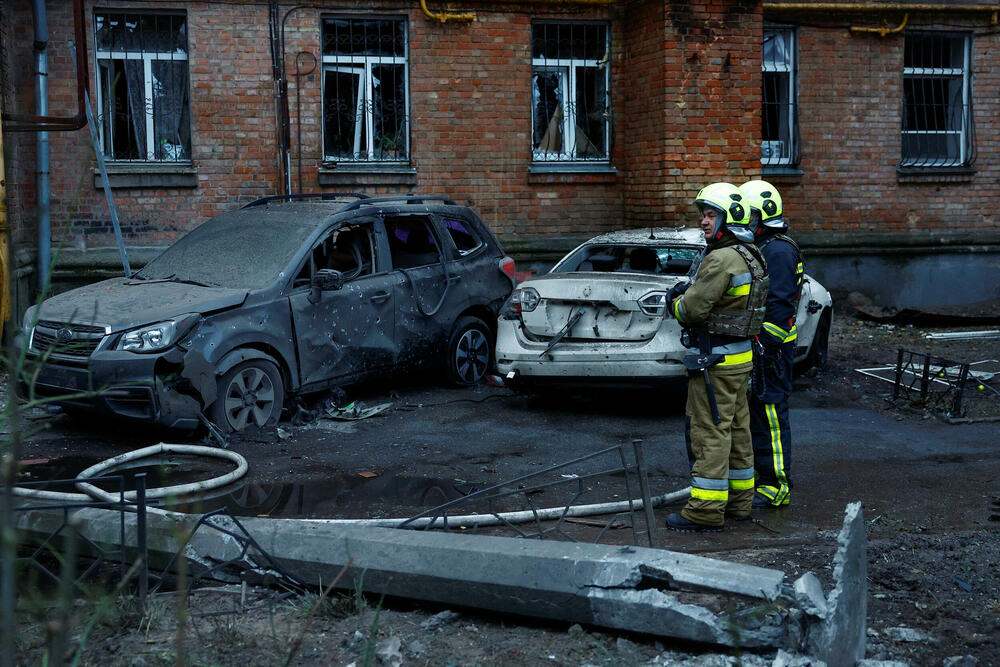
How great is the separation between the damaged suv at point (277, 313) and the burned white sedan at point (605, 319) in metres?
0.91

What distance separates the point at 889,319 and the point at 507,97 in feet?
17.7

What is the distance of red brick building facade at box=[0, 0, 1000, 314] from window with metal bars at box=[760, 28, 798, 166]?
0.09ft

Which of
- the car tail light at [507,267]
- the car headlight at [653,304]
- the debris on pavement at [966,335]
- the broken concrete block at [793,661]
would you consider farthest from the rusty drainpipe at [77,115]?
the debris on pavement at [966,335]

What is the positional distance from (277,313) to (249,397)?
0.63 metres

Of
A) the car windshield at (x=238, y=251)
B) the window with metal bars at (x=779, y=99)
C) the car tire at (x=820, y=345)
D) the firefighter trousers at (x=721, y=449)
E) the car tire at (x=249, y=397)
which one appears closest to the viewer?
the firefighter trousers at (x=721, y=449)

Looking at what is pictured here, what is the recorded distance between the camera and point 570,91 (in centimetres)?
1326

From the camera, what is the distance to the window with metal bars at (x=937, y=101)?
47.0 ft

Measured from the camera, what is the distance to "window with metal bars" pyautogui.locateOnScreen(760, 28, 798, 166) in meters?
13.8

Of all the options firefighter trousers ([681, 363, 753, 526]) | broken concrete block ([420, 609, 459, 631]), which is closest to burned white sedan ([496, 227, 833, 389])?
firefighter trousers ([681, 363, 753, 526])

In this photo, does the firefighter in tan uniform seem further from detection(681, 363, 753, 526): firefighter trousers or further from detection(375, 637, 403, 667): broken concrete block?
detection(375, 637, 403, 667): broken concrete block

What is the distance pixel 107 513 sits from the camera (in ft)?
16.1

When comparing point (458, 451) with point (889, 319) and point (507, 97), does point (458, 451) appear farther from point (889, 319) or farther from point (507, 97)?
point (889, 319)

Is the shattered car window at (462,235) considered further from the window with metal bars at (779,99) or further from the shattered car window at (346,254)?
the window with metal bars at (779,99)

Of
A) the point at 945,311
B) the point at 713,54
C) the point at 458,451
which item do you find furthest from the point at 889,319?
the point at 458,451
